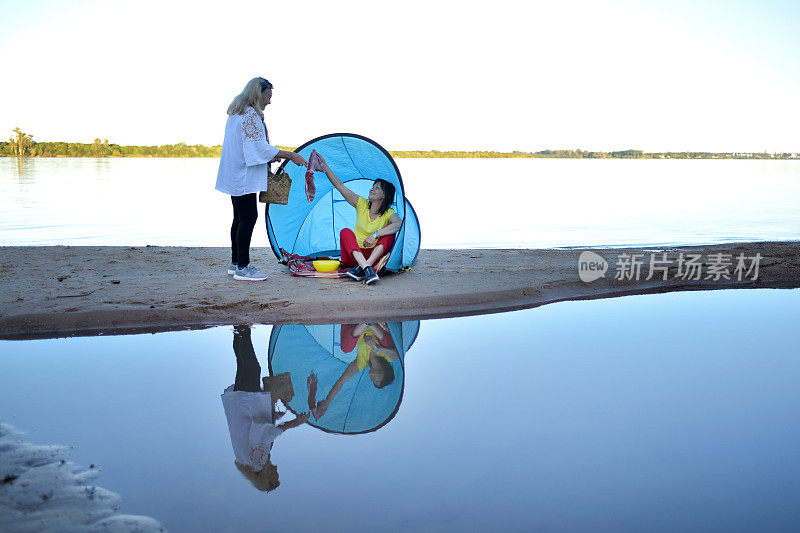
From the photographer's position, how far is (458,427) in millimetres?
4004

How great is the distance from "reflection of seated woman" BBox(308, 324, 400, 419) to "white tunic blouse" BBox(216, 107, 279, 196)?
2290 millimetres

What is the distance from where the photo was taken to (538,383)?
4.86 meters

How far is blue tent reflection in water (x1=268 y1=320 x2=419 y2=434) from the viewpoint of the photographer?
4.20 m

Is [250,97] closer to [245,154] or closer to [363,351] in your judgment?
[245,154]

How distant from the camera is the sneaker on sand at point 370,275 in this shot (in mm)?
7758

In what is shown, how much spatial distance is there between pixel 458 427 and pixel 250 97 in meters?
4.86

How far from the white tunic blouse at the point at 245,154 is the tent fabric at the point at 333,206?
0.84 m

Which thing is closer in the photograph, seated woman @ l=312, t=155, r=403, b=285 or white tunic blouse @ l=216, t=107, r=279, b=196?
white tunic blouse @ l=216, t=107, r=279, b=196

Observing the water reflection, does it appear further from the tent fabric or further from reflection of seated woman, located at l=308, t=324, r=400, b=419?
the tent fabric

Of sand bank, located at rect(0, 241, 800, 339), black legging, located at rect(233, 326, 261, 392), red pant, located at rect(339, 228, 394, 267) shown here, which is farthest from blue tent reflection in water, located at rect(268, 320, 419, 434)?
red pant, located at rect(339, 228, 394, 267)

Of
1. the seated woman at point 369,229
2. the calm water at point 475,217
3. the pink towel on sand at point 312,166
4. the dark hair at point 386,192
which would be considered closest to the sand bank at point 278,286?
the seated woman at point 369,229

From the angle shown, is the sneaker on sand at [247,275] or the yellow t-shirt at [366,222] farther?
the yellow t-shirt at [366,222]

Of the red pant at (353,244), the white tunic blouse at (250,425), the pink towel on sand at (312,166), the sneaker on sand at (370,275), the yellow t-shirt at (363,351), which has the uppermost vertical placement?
the pink towel on sand at (312,166)

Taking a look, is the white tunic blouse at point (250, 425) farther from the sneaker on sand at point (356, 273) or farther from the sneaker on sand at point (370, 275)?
the sneaker on sand at point (356, 273)
